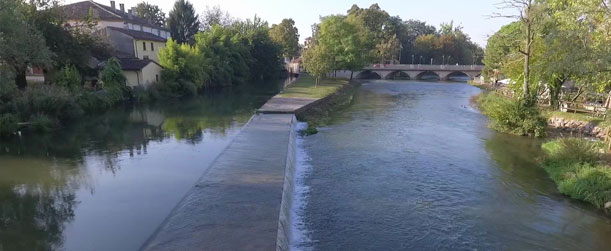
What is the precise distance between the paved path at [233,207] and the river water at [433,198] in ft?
3.89

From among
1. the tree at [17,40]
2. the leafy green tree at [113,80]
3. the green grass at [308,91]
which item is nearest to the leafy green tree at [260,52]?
the green grass at [308,91]

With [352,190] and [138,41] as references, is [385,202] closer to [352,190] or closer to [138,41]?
[352,190]

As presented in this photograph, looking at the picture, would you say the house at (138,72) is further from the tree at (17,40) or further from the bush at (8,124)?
the bush at (8,124)

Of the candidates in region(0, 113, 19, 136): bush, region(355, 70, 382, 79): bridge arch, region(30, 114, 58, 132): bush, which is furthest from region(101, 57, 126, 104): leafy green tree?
region(355, 70, 382, 79): bridge arch

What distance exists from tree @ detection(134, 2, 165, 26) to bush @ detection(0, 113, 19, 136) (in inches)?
3100

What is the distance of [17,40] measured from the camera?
2319 centimetres

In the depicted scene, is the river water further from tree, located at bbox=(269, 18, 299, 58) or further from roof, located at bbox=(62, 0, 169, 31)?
tree, located at bbox=(269, 18, 299, 58)

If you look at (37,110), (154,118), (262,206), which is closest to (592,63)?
(262,206)

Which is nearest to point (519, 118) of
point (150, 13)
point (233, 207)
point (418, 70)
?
point (233, 207)

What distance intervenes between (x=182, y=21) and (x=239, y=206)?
73.6 meters

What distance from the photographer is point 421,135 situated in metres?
23.8

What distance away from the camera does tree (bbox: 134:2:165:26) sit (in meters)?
95.4

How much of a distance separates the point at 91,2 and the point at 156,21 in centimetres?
4261

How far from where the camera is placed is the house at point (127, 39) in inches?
1524
